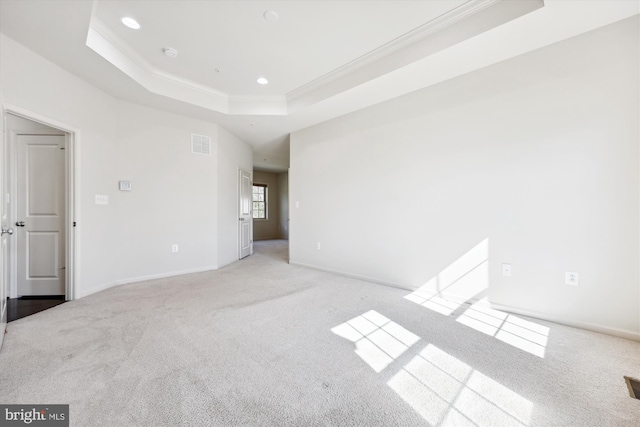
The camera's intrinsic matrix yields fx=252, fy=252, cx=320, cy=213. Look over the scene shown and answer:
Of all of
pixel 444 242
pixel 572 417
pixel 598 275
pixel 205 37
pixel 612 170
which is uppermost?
pixel 205 37

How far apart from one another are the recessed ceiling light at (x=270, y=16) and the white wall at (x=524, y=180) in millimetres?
1894

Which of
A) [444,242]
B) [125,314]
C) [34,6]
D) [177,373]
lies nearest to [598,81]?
[444,242]

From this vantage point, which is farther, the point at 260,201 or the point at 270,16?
the point at 260,201

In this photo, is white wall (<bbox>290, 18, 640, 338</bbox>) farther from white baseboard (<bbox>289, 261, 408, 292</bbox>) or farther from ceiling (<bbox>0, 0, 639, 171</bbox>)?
ceiling (<bbox>0, 0, 639, 171</bbox>)

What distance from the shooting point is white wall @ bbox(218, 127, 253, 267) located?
4735 millimetres

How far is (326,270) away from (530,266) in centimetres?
283

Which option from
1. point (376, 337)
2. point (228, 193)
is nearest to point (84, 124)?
point (228, 193)

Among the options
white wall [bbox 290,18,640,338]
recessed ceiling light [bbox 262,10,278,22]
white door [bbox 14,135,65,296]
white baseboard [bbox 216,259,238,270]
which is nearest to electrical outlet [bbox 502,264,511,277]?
white wall [bbox 290,18,640,338]

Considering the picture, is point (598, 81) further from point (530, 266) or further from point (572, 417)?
point (572, 417)

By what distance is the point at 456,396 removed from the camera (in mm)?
1465

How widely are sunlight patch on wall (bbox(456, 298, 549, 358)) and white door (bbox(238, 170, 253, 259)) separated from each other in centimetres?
453

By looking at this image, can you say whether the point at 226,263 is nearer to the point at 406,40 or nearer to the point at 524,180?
the point at 406,40

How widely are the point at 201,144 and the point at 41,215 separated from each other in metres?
2.26

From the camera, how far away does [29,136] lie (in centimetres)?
312
